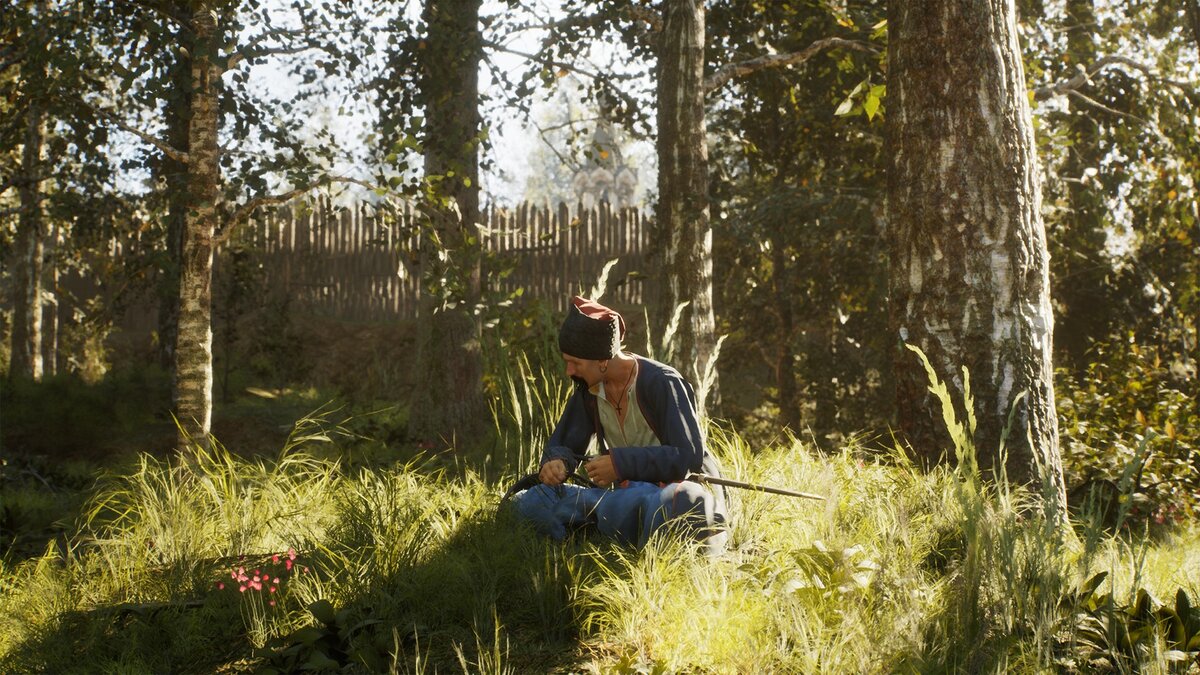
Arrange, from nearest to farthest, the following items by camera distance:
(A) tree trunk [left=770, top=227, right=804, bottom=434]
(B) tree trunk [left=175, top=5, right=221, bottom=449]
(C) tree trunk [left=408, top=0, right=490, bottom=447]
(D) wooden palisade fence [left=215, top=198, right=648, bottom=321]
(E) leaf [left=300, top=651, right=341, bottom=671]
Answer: (E) leaf [left=300, top=651, right=341, bottom=671] < (B) tree trunk [left=175, top=5, right=221, bottom=449] < (C) tree trunk [left=408, top=0, right=490, bottom=447] < (A) tree trunk [left=770, top=227, right=804, bottom=434] < (D) wooden palisade fence [left=215, top=198, right=648, bottom=321]

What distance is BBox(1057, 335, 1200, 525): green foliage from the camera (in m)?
6.73

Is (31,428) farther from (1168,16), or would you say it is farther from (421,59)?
(1168,16)

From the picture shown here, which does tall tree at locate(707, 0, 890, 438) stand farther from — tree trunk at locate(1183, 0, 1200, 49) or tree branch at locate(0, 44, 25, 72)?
tree branch at locate(0, 44, 25, 72)

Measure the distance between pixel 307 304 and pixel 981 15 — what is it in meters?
14.1

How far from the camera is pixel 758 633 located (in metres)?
3.16

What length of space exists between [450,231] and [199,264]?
270cm

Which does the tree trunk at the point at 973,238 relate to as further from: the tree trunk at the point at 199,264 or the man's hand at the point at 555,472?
the tree trunk at the point at 199,264

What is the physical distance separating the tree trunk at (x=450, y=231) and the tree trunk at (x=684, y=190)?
145 cm

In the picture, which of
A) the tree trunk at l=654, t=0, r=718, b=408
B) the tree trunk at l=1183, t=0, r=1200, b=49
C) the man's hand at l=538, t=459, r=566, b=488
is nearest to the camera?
the man's hand at l=538, t=459, r=566, b=488

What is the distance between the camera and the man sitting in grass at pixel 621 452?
156 inches

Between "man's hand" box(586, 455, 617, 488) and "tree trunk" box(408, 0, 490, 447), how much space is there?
351 centimetres

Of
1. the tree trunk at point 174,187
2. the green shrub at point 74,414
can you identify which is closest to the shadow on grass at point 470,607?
the tree trunk at point 174,187

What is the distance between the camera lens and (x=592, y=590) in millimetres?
3438

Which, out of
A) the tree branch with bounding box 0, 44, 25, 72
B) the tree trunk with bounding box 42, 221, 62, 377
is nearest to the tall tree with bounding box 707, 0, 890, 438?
the tree branch with bounding box 0, 44, 25, 72
